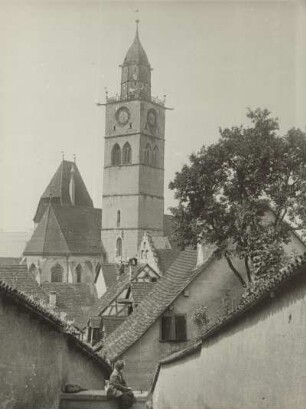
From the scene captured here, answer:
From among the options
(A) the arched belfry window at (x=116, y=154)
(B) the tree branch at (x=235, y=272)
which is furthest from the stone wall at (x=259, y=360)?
(A) the arched belfry window at (x=116, y=154)

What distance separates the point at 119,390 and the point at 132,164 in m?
64.9

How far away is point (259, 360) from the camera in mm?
10570

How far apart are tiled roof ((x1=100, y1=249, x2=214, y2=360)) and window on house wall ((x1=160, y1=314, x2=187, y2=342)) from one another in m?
0.46

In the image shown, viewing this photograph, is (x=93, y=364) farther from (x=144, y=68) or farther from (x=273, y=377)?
(x=144, y=68)

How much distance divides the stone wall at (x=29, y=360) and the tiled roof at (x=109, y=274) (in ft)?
126

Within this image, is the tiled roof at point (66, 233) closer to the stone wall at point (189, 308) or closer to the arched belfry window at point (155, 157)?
the arched belfry window at point (155, 157)

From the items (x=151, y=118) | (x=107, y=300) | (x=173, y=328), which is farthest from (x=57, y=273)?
(x=173, y=328)

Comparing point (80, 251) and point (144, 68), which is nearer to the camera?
point (80, 251)

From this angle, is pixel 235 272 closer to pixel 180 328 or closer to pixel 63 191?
pixel 180 328

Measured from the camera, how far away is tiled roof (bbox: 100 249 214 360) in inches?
942

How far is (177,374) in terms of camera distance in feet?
58.3

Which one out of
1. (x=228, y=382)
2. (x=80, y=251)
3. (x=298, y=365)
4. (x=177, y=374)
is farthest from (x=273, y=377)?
(x=80, y=251)

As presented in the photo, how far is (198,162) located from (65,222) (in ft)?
185

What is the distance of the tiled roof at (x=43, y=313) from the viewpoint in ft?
34.5
